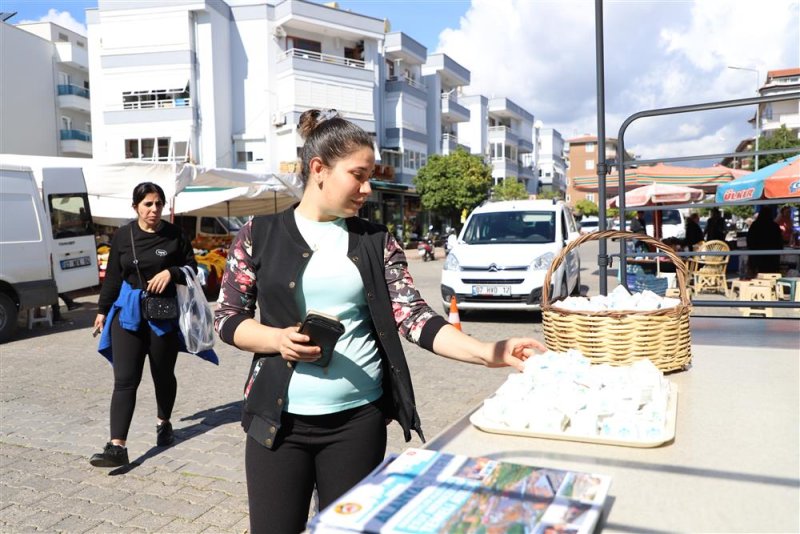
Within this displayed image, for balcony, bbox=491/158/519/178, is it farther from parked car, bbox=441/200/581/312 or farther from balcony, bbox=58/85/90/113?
parked car, bbox=441/200/581/312

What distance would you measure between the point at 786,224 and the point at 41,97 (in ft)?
131

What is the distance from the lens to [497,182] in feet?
200

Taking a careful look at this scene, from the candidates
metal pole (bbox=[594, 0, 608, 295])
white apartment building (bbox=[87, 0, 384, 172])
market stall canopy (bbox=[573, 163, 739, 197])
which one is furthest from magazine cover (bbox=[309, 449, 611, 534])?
white apartment building (bbox=[87, 0, 384, 172])

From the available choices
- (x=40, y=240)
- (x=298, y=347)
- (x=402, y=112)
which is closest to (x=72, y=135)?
(x=402, y=112)

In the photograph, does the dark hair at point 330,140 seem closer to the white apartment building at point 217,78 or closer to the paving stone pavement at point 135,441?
the paving stone pavement at point 135,441

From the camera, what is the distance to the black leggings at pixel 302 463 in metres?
2.18

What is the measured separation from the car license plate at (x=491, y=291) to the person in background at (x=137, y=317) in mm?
6294

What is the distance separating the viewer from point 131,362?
4.56 meters

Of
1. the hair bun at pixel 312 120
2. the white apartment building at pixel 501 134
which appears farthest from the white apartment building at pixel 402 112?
the hair bun at pixel 312 120

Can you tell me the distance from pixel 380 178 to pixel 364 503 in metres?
36.8

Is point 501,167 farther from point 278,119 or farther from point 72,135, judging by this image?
point 72,135

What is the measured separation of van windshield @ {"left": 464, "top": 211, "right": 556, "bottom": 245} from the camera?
11.5m

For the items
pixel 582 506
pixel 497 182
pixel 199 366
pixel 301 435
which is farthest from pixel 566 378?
pixel 497 182

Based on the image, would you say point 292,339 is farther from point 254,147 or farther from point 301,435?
point 254,147
